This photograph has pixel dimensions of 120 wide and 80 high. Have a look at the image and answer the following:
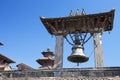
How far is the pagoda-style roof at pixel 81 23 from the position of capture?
1057 cm

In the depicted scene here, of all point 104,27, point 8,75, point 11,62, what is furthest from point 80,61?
point 11,62

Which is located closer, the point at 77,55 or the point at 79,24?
the point at 77,55

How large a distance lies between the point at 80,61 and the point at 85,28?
6.18 ft

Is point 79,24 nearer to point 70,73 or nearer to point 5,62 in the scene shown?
point 70,73

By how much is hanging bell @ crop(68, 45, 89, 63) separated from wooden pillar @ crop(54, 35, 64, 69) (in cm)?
52

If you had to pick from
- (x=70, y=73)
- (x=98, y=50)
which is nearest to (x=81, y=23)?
(x=98, y=50)

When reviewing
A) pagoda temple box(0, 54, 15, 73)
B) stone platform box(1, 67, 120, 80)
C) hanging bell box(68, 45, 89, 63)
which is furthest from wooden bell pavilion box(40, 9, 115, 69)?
pagoda temple box(0, 54, 15, 73)

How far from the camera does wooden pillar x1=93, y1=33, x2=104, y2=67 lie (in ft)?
30.7

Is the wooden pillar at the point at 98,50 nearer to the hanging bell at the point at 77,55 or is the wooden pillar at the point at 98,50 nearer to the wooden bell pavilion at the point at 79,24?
the wooden bell pavilion at the point at 79,24

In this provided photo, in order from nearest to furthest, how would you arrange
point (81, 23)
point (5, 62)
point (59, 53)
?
point (59, 53) < point (81, 23) < point (5, 62)

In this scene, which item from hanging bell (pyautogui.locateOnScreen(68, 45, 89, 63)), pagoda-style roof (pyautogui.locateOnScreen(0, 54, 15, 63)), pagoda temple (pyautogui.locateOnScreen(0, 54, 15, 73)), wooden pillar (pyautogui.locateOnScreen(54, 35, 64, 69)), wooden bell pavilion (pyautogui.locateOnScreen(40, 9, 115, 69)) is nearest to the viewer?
hanging bell (pyautogui.locateOnScreen(68, 45, 89, 63))

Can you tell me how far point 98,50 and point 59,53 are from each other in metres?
1.85

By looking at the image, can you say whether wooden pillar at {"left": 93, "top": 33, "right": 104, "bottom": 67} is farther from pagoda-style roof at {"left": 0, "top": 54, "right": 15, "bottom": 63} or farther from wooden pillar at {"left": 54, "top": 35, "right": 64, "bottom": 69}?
pagoda-style roof at {"left": 0, "top": 54, "right": 15, "bottom": 63}

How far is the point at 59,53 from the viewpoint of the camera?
10086 mm
